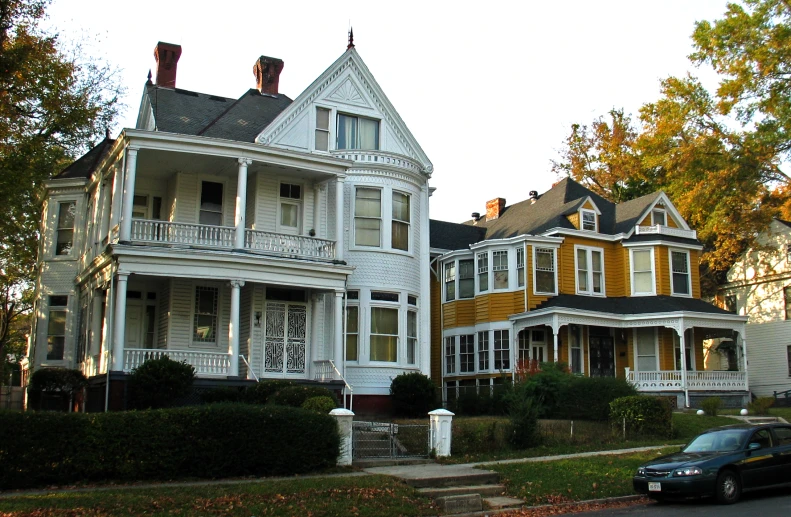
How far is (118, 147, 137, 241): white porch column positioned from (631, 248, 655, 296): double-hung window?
70.2 ft

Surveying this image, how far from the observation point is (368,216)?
25109 millimetres

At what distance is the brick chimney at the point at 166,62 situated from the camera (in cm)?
2819

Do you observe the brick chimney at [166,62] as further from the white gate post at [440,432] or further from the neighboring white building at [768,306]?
the neighboring white building at [768,306]

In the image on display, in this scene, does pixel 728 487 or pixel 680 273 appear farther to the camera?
pixel 680 273

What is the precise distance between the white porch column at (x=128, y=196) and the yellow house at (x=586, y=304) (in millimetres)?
14340

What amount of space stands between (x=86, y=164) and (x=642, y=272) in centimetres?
2248

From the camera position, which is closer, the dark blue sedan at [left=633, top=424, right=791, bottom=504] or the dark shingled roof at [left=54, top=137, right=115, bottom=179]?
the dark blue sedan at [left=633, top=424, right=791, bottom=504]

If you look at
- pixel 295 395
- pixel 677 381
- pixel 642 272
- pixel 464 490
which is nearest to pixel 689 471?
pixel 464 490

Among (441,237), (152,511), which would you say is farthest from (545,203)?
(152,511)

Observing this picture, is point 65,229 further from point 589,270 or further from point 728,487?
point 728,487

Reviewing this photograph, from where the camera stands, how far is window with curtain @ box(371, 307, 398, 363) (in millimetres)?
24562

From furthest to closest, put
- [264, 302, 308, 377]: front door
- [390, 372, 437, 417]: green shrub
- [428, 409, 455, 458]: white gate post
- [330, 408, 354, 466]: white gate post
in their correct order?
[390, 372, 437, 417]: green shrub, [264, 302, 308, 377]: front door, [428, 409, 455, 458]: white gate post, [330, 408, 354, 466]: white gate post

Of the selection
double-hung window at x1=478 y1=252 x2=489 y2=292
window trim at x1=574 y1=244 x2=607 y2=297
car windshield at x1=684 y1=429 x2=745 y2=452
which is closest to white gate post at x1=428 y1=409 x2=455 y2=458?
car windshield at x1=684 y1=429 x2=745 y2=452

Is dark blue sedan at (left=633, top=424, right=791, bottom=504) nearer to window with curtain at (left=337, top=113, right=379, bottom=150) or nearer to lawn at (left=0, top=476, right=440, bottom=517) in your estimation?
lawn at (left=0, top=476, right=440, bottom=517)
